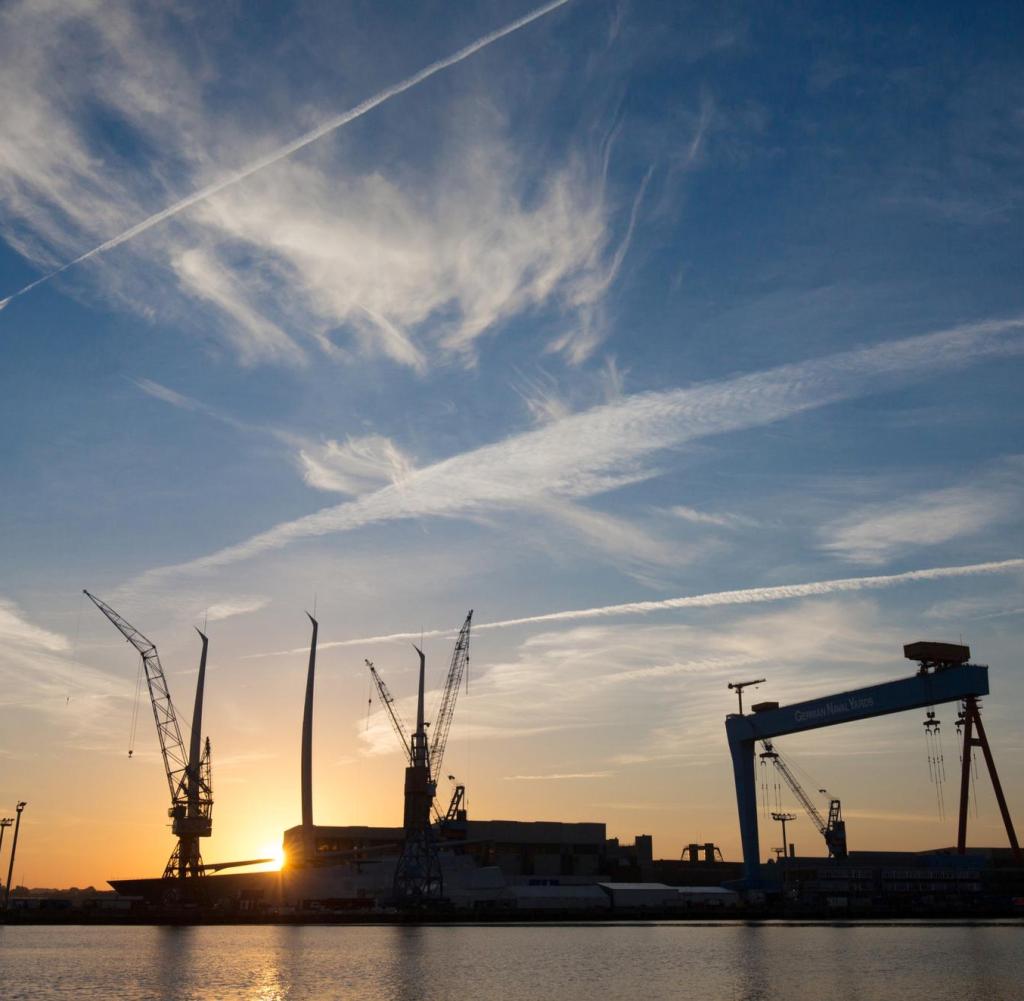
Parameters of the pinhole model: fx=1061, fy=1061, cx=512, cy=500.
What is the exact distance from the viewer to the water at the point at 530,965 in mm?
63969

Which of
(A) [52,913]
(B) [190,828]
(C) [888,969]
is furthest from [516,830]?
(C) [888,969]

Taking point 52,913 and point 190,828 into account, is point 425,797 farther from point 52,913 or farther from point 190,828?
point 52,913

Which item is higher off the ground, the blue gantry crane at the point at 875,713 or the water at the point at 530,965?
the blue gantry crane at the point at 875,713

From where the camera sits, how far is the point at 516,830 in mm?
176625

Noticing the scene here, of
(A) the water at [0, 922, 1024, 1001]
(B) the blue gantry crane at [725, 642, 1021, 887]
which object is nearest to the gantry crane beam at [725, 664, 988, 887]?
(B) the blue gantry crane at [725, 642, 1021, 887]

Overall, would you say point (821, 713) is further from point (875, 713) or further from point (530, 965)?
point (530, 965)

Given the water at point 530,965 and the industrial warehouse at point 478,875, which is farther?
the industrial warehouse at point 478,875

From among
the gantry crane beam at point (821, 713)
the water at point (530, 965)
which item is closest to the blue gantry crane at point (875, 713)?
the gantry crane beam at point (821, 713)

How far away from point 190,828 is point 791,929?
88.5m

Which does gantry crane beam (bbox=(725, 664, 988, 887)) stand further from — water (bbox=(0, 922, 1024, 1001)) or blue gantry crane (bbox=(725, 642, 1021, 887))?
water (bbox=(0, 922, 1024, 1001))

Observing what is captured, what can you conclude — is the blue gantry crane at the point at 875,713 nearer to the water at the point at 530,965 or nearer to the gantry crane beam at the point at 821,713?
the gantry crane beam at the point at 821,713

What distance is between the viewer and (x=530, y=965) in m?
80.4

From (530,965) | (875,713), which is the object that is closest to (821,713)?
(875,713)

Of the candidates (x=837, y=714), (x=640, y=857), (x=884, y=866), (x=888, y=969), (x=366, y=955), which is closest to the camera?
(x=888, y=969)
